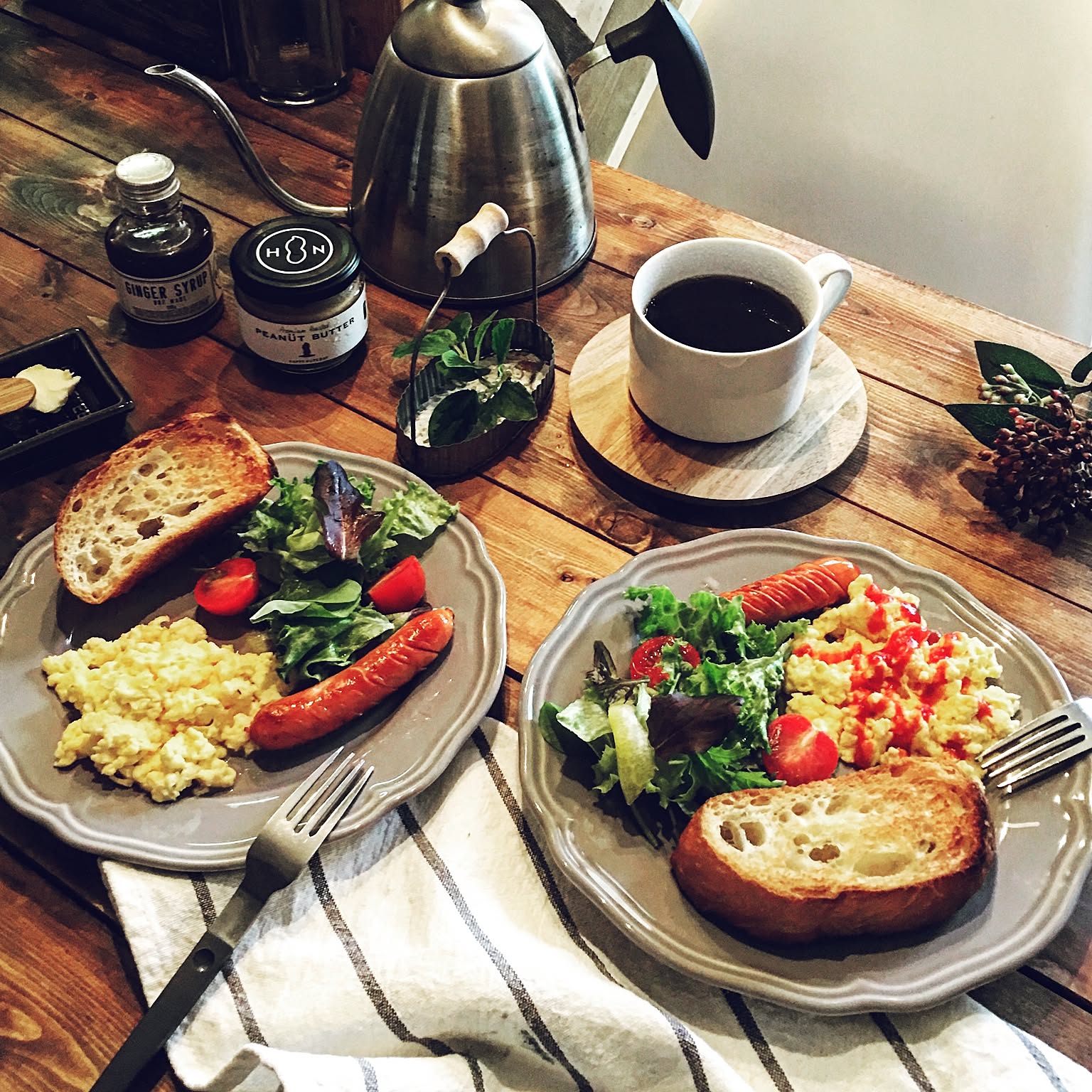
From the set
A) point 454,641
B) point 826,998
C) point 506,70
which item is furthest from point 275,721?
point 506,70

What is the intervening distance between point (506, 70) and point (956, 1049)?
1335 mm

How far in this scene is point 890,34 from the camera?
2508 mm

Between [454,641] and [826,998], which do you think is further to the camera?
[454,641]

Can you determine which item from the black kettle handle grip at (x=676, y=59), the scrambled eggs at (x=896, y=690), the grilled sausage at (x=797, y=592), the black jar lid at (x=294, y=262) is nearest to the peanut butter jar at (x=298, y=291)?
the black jar lid at (x=294, y=262)

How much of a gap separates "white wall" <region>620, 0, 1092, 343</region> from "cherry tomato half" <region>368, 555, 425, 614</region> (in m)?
1.83

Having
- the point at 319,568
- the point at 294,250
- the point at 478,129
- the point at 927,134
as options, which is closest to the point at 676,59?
the point at 478,129

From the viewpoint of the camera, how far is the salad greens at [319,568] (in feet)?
3.94

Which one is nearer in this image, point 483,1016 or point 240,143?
point 483,1016

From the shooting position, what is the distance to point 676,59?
1485mm

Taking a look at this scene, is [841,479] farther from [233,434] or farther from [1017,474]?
[233,434]

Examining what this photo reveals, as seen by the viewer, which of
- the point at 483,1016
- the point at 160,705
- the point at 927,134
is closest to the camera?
the point at 483,1016

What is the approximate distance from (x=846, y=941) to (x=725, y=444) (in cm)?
71

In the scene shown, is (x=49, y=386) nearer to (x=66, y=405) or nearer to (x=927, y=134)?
(x=66, y=405)

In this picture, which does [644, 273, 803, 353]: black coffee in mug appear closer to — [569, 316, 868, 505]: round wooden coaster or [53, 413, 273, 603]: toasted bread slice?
[569, 316, 868, 505]: round wooden coaster
